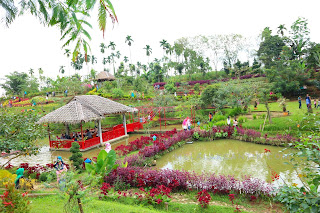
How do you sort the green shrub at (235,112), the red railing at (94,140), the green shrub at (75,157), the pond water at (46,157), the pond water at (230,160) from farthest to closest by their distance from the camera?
the green shrub at (235,112), the red railing at (94,140), the pond water at (46,157), the green shrub at (75,157), the pond water at (230,160)

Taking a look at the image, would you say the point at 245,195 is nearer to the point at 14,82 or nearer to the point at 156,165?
the point at 156,165

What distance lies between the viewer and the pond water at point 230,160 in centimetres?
816

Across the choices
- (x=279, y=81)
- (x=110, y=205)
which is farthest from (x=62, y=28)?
(x=279, y=81)

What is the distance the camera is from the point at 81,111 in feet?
43.7

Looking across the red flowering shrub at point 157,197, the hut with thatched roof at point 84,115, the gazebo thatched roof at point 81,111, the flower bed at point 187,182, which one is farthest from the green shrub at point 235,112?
the red flowering shrub at point 157,197

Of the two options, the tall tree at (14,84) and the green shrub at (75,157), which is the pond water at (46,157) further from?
the tall tree at (14,84)

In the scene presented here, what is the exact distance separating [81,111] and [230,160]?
911cm

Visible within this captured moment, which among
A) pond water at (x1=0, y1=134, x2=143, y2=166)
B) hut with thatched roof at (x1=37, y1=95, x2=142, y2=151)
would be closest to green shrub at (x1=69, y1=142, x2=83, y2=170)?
pond water at (x1=0, y1=134, x2=143, y2=166)

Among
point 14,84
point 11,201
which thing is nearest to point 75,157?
point 11,201

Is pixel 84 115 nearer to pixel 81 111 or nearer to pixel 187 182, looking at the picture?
pixel 81 111

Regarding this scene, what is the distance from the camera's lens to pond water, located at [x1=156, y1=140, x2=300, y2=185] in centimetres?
816

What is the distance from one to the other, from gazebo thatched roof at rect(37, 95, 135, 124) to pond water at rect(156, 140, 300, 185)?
5547 millimetres

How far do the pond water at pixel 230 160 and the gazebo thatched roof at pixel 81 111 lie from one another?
5547 mm

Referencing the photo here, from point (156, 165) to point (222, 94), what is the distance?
12824mm
